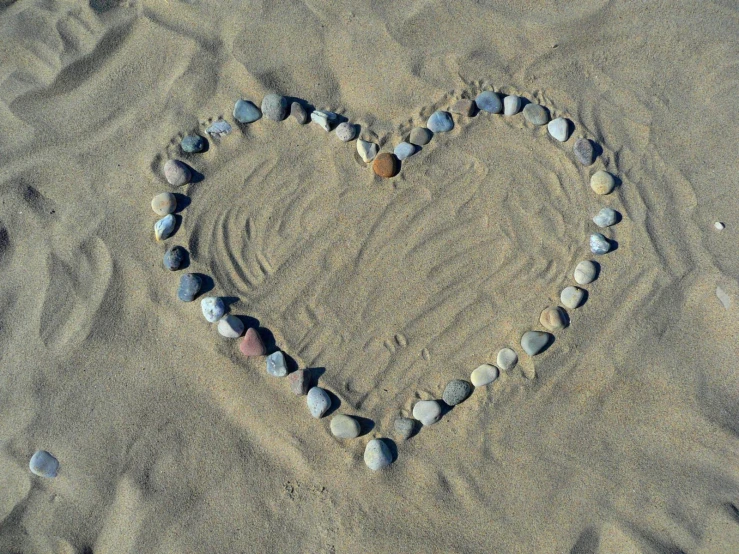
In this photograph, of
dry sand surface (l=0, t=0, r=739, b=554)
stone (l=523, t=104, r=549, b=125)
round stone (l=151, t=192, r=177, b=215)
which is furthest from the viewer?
stone (l=523, t=104, r=549, b=125)

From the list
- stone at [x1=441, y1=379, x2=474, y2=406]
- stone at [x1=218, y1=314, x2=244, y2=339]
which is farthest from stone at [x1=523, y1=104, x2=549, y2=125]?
stone at [x1=218, y1=314, x2=244, y2=339]

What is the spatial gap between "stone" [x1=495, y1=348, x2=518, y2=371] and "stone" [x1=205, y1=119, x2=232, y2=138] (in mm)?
1679

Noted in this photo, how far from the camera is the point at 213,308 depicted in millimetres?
2469

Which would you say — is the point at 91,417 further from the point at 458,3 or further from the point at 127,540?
the point at 458,3

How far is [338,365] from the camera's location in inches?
97.6

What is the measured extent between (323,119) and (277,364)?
3.90ft

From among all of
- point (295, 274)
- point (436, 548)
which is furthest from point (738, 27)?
point (436, 548)

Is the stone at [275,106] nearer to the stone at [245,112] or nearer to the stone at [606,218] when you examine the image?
the stone at [245,112]

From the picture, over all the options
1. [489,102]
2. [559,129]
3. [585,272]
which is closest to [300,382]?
[585,272]

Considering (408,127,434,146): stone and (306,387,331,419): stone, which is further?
(408,127,434,146): stone

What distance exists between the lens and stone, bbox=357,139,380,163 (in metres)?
2.61

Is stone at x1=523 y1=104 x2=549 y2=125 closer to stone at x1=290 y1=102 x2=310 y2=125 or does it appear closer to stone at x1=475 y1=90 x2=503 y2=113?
stone at x1=475 y1=90 x2=503 y2=113

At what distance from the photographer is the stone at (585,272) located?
2.51 m

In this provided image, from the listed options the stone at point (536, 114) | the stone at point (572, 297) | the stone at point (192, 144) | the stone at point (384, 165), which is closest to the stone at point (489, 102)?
the stone at point (536, 114)
